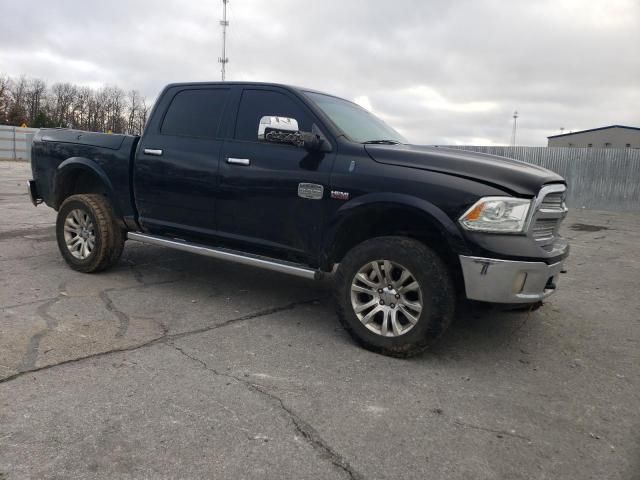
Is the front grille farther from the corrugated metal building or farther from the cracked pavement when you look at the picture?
the corrugated metal building

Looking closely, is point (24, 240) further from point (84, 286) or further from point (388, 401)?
point (388, 401)

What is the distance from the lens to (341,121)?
4.55 meters

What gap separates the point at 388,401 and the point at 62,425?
1.82m

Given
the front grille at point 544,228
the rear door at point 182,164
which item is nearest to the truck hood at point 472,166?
the front grille at point 544,228

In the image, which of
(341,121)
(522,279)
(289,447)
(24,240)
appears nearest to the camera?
(289,447)

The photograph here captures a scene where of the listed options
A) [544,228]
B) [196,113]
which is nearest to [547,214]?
[544,228]

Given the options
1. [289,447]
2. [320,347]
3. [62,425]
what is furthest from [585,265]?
[62,425]

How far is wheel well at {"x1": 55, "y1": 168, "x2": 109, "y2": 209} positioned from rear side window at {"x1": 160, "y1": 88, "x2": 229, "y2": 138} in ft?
4.17

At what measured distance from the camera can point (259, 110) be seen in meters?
4.76

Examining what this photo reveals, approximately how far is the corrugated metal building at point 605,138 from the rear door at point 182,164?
3966cm

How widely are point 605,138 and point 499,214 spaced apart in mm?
41475

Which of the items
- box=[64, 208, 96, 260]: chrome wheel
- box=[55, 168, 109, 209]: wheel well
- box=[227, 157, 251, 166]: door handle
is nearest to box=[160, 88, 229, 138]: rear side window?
box=[227, 157, 251, 166]: door handle

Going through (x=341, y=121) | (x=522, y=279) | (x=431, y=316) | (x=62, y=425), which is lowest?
(x=62, y=425)

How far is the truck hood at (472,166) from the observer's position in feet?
11.8
